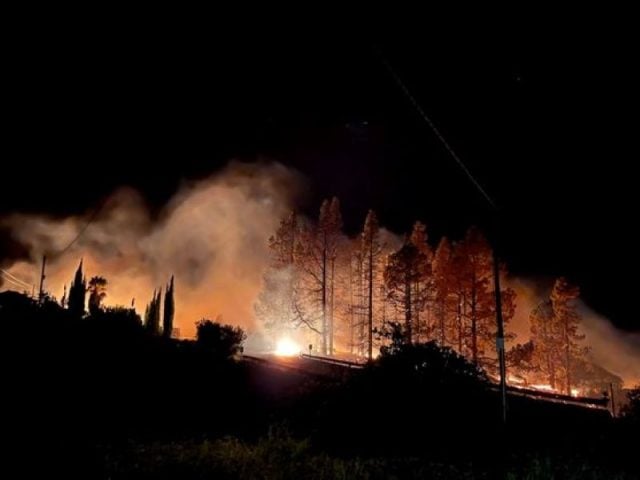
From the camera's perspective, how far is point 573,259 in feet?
190

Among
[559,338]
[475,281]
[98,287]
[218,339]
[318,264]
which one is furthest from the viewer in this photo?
[98,287]

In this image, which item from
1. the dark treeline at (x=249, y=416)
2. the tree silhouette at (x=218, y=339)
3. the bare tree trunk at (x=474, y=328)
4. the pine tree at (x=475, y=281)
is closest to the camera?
the dark treeline at (x=249, y=416)

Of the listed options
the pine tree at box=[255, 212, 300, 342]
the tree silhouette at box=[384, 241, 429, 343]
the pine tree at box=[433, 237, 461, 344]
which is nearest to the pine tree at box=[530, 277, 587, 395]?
the pine tree at box=[433, 237, 461, 344]

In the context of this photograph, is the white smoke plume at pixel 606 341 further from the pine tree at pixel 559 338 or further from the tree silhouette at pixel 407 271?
the tree silhouette at pixel 407 271

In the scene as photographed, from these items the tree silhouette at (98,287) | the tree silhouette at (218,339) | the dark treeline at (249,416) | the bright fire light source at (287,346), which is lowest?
the dark treeline at (249,416)

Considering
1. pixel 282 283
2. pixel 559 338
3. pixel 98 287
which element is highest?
pixel 98 287

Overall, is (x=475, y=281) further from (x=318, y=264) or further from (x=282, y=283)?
(x=282, y=283)

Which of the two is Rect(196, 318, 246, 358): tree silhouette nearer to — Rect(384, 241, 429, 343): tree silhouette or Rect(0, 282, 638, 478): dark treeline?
Rect(0, 282, 638, 478): dark treeline

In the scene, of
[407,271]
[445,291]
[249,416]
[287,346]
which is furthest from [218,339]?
[287,346]

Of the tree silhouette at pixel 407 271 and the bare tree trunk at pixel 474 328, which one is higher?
the tree silhouette at pixel 407 271

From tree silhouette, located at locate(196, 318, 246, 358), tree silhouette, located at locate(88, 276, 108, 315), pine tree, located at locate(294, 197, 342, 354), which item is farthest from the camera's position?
tree silhouette, located at locate(88, 276, 108, 315)

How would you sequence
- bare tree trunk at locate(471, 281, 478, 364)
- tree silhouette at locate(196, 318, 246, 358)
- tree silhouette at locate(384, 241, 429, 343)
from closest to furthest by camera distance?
1. tree silhouette at locate(196, 318, 246, 358)
2. bare tree trunk at locate(471, 281, 478, 364)
3. tree silhouette at locate(384, 241, 429, 343)

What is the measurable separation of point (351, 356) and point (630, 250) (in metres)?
33.3

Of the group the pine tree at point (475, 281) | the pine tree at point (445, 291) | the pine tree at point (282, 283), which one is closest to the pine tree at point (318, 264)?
the pine tree at point (282, 283)
